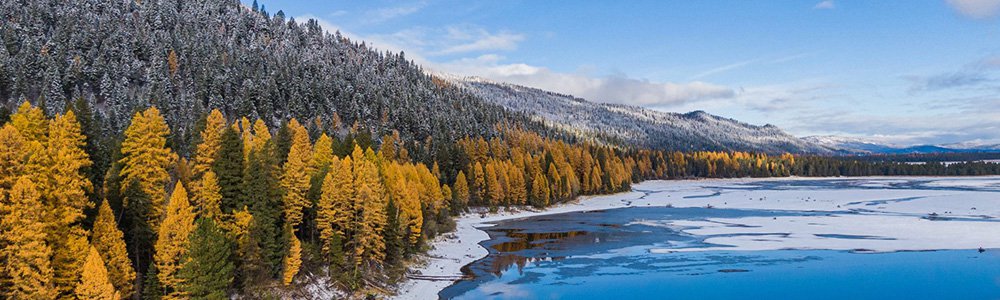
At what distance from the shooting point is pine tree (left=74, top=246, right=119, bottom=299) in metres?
27.3

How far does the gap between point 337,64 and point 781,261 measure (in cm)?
16908

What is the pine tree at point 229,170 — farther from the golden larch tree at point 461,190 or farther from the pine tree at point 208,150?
the golden larch tree at point 461,190

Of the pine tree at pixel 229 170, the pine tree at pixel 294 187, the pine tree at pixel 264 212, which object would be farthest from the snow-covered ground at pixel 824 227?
the pine tree at pixel 229 170

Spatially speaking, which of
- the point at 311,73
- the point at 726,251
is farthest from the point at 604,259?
the point at 311,73

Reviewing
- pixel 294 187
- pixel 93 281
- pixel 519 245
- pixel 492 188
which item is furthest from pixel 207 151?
pixel 492 188

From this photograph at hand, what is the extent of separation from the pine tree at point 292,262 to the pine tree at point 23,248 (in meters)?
13.1

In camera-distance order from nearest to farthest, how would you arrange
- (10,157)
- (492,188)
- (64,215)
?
(10,157) → (64,215) → (492,188)

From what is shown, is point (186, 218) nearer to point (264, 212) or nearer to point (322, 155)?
point (264, 212)

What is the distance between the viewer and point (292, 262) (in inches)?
1527

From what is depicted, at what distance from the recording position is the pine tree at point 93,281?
27.3 meters

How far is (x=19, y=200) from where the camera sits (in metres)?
26.5

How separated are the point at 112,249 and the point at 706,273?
38407mm

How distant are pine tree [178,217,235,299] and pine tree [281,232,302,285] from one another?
4.52m

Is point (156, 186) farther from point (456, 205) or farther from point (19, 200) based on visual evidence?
point (456, 205)
